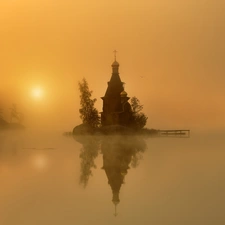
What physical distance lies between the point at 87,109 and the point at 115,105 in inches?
180

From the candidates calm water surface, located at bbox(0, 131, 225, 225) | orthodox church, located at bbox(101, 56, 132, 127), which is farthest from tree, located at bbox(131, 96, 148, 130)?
calm water surface, located at bbox(0, 131, 225, 225)

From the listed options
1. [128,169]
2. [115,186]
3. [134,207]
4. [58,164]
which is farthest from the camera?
[58,164]

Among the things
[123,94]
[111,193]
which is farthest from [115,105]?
[111,193]

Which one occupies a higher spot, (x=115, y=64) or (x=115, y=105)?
(x=115, y=64)

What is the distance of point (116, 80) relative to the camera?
138 ft

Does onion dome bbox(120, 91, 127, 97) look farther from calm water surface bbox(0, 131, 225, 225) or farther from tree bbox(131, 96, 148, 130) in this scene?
calm water surface bbox(0, 131, 225, 225)

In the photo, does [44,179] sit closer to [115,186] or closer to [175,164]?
[115,186]

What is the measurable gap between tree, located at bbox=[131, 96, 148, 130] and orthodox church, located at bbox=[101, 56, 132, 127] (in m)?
1.49

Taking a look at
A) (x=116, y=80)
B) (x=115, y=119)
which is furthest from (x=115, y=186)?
(x=116, y=80)

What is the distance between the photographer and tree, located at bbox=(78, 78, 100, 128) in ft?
140

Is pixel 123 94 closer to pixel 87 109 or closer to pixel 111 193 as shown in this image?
pixel 87 109

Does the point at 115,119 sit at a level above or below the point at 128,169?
above

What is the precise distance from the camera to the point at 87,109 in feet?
142

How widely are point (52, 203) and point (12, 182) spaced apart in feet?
10.2
